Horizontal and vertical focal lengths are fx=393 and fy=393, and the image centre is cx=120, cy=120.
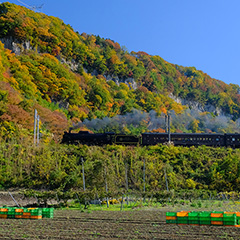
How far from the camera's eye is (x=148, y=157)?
3919cm

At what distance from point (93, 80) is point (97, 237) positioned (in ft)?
225

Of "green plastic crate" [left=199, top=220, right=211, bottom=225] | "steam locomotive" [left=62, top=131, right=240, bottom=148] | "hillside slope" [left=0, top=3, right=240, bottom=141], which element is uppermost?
"hillside slope" [left=0, top=3, right=240, bottom=141]

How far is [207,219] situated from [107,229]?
425 cm

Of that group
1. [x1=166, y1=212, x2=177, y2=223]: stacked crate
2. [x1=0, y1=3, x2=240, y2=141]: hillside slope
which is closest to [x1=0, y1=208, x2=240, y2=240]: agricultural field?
[x1=166, y1=212, x2=177, y2=223]: stacked crate

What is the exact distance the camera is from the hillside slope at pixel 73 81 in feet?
172

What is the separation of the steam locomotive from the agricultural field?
2436cm

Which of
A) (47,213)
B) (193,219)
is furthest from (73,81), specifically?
(193,219)

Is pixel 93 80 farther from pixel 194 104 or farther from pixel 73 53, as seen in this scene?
pixel 194 104

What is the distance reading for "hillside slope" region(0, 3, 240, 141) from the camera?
2064 inches

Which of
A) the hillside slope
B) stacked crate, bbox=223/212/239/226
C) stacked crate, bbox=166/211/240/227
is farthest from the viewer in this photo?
the hillside slope

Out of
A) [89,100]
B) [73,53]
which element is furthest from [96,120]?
[73,53]

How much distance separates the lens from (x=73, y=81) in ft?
237

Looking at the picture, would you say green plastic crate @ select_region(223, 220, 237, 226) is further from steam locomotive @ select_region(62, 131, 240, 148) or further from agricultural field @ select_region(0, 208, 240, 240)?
steam locomotive @ select_region(62, 131, 240, 148)

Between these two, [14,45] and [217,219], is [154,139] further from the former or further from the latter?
[14,45]
